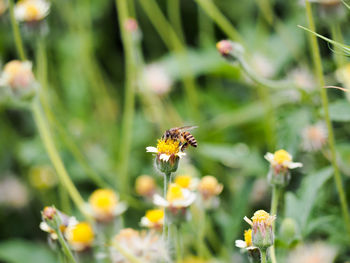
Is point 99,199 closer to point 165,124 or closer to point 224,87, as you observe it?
point 165,124

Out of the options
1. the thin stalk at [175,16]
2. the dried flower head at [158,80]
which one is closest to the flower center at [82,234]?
the dried flower head at [158,80]

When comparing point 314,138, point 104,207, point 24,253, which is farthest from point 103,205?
point 24,253

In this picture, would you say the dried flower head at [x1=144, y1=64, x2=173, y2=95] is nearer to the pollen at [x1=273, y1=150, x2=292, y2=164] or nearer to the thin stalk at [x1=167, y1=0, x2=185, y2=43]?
the thin stalk at [x1=167, y1=0, x2=185, y2=43]

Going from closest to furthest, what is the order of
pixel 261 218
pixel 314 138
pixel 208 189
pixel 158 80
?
pixel 261 218 → pixel 208 189 → pixel 314 138 → pixel 158 80

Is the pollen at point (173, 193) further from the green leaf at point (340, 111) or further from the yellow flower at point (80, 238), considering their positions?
the green leaf at point (340, 111)

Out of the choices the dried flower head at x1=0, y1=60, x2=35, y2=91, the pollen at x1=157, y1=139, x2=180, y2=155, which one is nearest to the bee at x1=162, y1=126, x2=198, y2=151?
the pollen at x1=157, y1=139, x2=180, y2=155

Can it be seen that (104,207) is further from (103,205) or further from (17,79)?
(17,79)

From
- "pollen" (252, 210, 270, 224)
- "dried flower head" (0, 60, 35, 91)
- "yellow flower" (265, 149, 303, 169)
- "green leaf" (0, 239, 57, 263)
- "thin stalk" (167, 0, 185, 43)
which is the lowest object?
"pollen" (252, 210, 270, 224)
